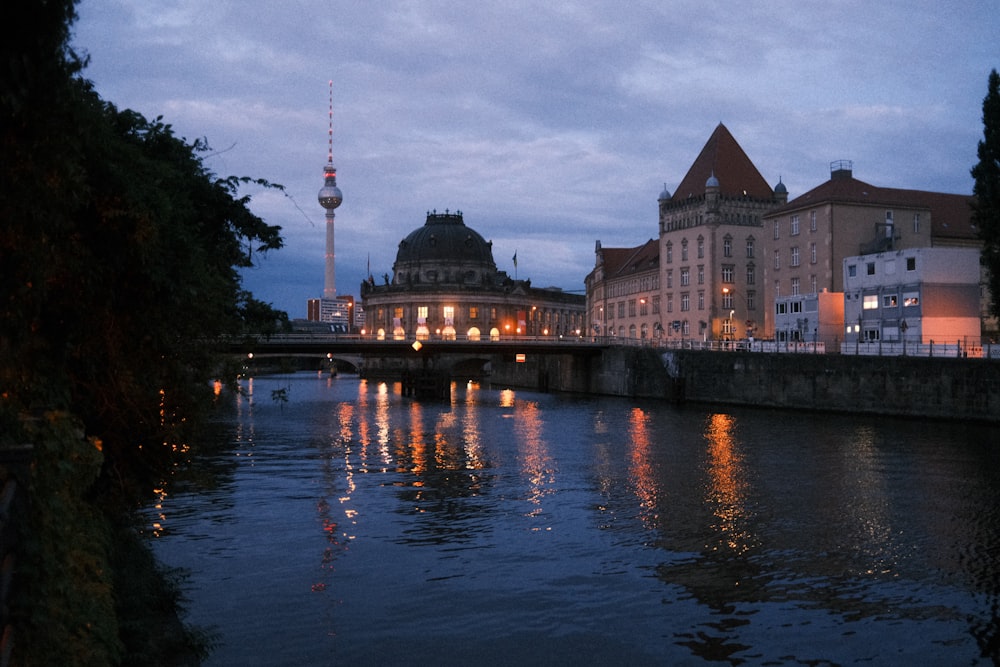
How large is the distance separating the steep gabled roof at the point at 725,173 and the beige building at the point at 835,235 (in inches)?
897

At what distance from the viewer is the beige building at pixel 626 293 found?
128375 millimetres

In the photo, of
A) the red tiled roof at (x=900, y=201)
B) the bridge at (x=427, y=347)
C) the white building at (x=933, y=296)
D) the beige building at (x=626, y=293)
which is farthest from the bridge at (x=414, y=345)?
the white building at (x=933, y=296)

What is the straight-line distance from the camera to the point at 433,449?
1900 inches

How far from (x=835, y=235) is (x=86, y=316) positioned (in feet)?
270

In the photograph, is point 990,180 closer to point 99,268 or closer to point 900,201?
point 900,201

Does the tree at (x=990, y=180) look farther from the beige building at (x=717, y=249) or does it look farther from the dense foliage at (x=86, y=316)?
the beige building at (x=717, y=249)

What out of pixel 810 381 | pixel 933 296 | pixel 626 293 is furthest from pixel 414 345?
pixel 626 293

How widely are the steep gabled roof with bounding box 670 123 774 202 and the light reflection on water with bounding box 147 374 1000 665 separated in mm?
73409

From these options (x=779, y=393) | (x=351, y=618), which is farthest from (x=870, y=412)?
(x=351, y=618)

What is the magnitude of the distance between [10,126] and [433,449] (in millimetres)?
39759

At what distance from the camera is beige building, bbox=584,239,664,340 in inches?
5054

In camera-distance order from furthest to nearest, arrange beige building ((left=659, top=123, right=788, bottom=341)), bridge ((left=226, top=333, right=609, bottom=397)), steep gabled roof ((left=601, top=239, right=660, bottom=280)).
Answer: steep gabled roof ((left=601, top=239, right=660, bottom=280)) → beige building ((left=659, top=123, right=788, bottom=341)) → bridge ((left=226, top=333, right=609, bottom=397))

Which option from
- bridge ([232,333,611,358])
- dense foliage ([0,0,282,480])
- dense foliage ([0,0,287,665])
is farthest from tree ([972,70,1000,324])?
dense foliage ([0,0,282,480])

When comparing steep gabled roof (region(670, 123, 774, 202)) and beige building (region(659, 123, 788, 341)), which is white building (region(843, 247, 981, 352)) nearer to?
beige building (region(659, 123, 788, 341))
